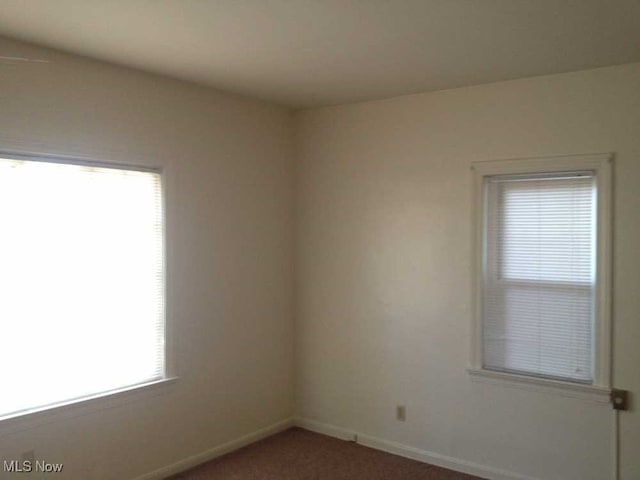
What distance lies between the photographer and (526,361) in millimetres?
3846

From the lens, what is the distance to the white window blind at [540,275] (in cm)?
364

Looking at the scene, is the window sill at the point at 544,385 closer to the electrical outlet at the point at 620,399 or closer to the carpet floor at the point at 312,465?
the electrical outlet at the point at 620,399

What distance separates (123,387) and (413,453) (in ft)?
6.93

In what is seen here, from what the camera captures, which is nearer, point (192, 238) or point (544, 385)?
point (544, 385)

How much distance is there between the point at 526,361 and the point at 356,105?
7.42ft

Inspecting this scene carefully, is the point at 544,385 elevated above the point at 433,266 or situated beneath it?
situated beneath

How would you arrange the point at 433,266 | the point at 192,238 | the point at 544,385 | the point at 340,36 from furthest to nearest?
the point at 433,266 < the point at 192,238 < the point at 544,385 < the point at 340,36

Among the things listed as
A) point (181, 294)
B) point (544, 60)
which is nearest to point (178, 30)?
point (181, 294)

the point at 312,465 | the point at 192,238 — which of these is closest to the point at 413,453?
the point at 312,465

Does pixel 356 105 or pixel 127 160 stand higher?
pixel 356 105

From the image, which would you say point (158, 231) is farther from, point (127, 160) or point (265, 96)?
point (265, 96)

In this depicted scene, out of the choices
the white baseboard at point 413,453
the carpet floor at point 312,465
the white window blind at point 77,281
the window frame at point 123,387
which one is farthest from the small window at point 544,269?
the white window blind at point 77,281

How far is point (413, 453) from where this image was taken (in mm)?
4266

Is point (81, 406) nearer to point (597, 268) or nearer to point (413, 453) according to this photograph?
point (413, 453)
